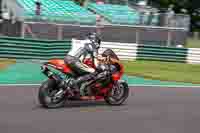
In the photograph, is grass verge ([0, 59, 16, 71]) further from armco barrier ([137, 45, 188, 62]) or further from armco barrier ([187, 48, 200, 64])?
armco barrier ([187, 48, 200, 64])

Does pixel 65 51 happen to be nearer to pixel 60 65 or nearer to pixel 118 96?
pixel 118 96

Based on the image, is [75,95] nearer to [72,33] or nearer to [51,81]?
[51,81]

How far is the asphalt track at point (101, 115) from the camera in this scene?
327 inches

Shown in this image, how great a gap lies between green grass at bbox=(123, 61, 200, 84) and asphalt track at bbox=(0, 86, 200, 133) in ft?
17.1

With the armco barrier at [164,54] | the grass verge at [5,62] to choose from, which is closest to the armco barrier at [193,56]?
the armco barrier at [164,54]

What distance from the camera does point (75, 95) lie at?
10.4 m

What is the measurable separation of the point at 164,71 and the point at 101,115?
→ 10850 mm

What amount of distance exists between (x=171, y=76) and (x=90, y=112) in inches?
355

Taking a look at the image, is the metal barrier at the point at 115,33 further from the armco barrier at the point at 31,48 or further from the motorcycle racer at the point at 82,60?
the motorcycle racer at the point at 82,60

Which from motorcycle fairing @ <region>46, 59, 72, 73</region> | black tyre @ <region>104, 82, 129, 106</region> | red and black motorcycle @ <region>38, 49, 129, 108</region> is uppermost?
motorcycle fairing @ <region>46, 59, 72, 73</region>

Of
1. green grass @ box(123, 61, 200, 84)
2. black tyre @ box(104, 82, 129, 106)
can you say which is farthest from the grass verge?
black tyre @ box(104, 82, 129, 106)

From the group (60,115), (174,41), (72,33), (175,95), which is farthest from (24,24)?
(60,115)

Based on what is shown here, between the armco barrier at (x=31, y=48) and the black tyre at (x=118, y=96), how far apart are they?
10.4m

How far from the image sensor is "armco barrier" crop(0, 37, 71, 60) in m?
21.0
